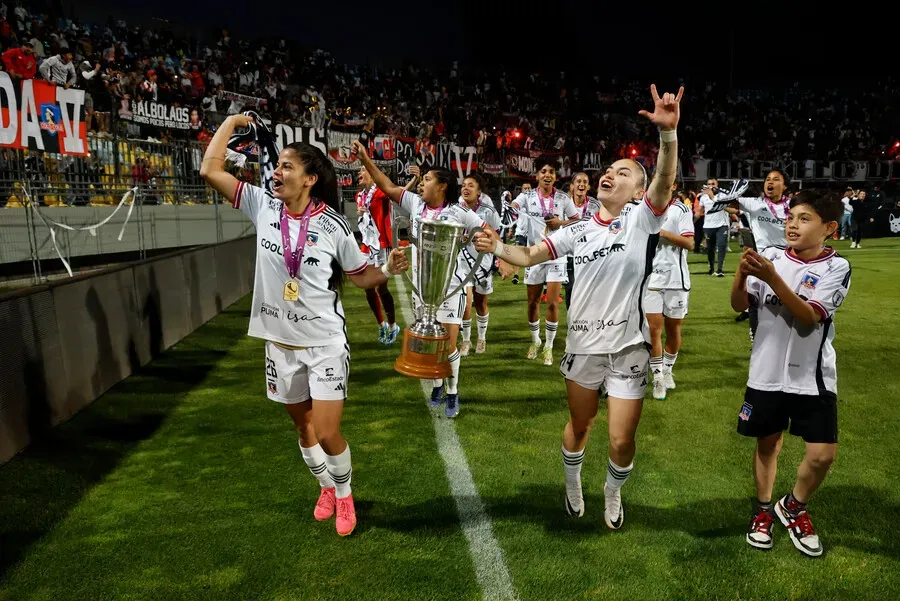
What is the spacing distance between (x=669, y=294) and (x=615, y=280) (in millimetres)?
3331

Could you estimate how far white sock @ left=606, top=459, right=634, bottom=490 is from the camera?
3.45 m

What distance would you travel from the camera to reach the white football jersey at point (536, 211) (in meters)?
8.31

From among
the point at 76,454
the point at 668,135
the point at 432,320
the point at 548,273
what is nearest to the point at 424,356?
the point at 432,320

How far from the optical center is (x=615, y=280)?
3.36m

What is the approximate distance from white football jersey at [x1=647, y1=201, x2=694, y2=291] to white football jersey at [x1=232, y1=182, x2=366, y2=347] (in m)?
3.71

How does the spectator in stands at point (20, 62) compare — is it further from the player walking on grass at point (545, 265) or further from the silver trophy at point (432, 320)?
the silver trophy at point (432, 320)

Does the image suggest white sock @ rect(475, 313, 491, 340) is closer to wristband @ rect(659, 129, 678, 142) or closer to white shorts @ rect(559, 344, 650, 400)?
white shorts @ rect(559, 344, 650, 400)

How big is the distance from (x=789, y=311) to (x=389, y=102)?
99.7 feet

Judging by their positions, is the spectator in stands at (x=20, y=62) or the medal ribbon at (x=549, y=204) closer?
the medal ribbon at (x=549, y=204)

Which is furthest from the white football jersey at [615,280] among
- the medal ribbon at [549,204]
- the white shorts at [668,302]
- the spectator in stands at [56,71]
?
the spectator in stands at [56,71]

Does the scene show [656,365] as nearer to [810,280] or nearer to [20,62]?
[810,280]

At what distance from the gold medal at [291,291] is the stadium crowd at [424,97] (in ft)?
22.6

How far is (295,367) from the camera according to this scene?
3.38 meters

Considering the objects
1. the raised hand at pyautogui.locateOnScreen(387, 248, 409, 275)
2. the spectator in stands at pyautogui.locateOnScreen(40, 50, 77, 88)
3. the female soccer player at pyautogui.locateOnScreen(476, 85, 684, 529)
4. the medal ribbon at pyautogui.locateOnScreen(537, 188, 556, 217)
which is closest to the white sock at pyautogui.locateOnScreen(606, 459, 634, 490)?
the female soccer player at pyautogui.locateOnScreen(476, 85, 684, 529)
